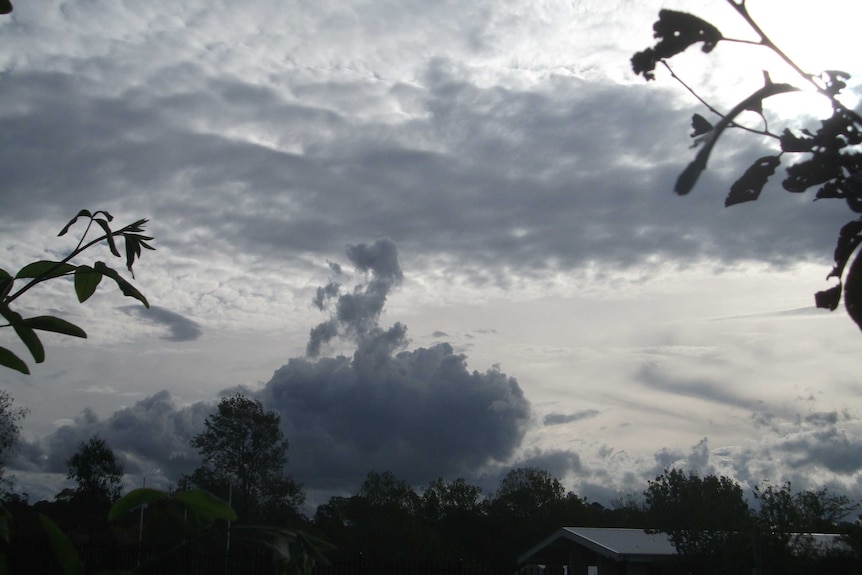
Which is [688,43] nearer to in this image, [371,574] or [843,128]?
[843,128]

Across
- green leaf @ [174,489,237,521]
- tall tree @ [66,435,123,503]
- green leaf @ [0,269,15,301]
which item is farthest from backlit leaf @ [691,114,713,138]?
tall tree @ [66,435,123,503]

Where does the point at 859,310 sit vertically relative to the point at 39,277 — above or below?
below

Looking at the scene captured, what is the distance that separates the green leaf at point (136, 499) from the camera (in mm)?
1056

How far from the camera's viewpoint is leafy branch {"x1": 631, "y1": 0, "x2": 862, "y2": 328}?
1124mm

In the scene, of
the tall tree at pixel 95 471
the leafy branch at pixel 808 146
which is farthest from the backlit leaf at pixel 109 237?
the tall tree at pixel 95 471

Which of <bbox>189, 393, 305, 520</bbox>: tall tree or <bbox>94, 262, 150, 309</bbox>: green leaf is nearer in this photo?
<bbox>94, 262, 150, 309</bbox>: green leaf

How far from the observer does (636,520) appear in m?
58.2

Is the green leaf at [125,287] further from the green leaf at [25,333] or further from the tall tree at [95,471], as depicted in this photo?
the tall tree at [95,471]

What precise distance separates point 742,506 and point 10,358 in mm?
31034

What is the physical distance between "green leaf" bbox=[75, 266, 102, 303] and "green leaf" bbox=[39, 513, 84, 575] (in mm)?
686

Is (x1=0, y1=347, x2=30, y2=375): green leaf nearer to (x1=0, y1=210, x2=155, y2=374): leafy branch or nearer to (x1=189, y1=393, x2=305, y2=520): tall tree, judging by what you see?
(x1=0, y1=210, x2=155, y2=374): leafy branch

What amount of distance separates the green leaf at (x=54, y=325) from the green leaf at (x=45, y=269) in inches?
3.5

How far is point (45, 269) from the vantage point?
1675 millimetres

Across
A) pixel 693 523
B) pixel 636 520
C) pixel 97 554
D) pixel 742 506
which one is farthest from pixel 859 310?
pixel 636 520
